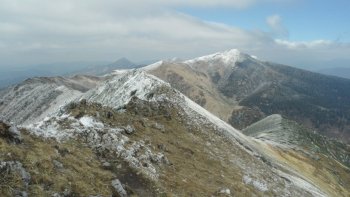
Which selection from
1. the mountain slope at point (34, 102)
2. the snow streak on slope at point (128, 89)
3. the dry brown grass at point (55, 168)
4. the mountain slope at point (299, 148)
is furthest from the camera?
the mountain slope at point (34, 102)

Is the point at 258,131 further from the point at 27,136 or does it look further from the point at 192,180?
the point at 27,136

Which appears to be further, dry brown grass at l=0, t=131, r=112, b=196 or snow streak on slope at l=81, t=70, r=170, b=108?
snow streak on slope at l=81, t=70, r=170, b=108

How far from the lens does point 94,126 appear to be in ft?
137

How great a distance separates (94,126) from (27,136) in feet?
33.3

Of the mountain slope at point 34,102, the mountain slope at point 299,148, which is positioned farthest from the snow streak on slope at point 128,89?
the mountain slope at point 34,102

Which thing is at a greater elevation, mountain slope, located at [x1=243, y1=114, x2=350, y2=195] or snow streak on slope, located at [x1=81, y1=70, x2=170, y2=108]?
snow streak on slope, located at [x1=81, y1=70, x2=170, y2=108]

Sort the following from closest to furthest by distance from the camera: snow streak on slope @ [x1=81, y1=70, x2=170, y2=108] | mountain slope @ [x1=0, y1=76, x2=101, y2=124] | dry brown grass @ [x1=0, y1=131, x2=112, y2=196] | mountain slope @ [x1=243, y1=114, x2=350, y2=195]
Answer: dry brown grass @ [x1=0, y1=131, x2=112, y2=196] → snow streak on slope @ [x1=81, y1=70, x2=170, y2=108] → mountain slope @ [x1=243, y1=114, x2=350, y2=195] → mountain slope @ [x1=0, y1=76, x2=101, y2=124]

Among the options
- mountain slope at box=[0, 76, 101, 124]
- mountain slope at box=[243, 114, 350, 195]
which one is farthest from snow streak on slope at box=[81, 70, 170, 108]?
mountain slope at box=[0, 76, 101, 124]

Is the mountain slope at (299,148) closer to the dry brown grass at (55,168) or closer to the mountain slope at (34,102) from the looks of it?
the mountain slope at (34,102)

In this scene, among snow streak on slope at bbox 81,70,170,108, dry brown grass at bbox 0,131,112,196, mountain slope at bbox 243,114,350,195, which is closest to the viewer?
dry brown grass at bbox 0,131,112,196

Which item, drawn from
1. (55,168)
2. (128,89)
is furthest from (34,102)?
(55,168)

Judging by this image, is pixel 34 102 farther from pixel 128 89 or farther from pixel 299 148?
pixel 128 89

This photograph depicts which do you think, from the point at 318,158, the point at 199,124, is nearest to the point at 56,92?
the point at 318,158

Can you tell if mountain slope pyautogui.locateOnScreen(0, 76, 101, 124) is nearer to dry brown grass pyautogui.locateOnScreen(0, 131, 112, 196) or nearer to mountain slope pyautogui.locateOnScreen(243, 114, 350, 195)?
mountain slope pyautogui.locateOnScreen(243, 114, 350, 195)
